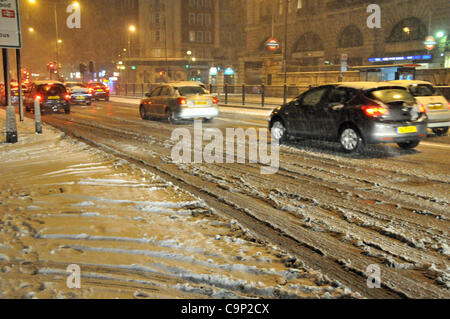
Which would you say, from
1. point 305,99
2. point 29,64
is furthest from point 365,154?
point 29,64

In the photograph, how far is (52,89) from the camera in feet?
73.3

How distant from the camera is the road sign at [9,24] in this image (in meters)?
11.1

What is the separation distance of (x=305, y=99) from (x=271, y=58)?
39.4m

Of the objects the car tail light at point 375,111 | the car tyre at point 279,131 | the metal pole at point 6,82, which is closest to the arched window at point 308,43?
the car tyre at point 279,131

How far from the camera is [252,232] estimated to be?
479cm

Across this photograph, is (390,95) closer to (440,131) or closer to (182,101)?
(440,131)

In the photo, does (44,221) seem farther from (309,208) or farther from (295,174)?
(295,174)

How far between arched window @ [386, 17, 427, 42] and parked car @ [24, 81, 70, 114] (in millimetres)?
30269

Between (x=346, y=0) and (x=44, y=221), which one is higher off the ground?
(x=346, y=0)

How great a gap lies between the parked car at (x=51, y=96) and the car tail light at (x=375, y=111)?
56.3 ft

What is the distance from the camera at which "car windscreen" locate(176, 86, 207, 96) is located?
1672 centimetres

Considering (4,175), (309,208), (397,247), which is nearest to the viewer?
(397,247)

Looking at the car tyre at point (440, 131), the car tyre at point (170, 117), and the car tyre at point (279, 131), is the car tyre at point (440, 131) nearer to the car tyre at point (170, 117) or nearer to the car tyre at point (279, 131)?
the car tyre at point (279, 131)

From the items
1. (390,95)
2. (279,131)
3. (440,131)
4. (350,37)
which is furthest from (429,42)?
(390,95)
